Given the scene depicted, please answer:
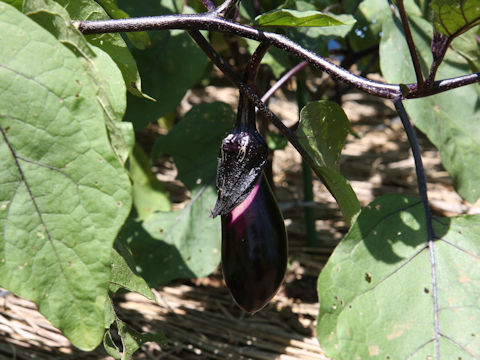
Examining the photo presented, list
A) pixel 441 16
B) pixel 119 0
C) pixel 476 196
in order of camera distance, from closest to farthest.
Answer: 1. pixel 441 16
2. pixel 476 196
3. pixel 119 0

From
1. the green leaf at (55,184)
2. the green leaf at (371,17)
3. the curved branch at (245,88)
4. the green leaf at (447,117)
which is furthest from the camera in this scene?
the green leaf at (371,17)

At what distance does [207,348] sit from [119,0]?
410mm

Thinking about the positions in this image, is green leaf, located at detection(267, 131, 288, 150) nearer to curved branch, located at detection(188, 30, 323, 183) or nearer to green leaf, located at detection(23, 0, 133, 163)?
curved branch, located at detection(188, 30, 323, 183)

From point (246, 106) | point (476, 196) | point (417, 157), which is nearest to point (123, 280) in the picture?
point (246, 106)

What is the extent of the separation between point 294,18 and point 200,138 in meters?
0.35

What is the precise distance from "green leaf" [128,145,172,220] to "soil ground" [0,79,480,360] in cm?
11

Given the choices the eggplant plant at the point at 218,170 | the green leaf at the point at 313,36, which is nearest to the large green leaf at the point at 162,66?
the eggplant plant at the point at 218,170

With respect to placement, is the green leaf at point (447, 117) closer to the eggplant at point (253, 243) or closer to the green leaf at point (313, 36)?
the green leaf at point (313, 36)

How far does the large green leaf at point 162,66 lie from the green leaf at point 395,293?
0.29m

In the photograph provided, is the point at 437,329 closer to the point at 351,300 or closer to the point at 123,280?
the point at 351,300

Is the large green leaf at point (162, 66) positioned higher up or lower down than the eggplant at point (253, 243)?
higher up

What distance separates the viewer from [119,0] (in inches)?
27.3

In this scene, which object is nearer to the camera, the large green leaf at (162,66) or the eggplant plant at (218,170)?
the eggplant plant at (218,170)

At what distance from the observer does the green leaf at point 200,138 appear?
702 millimetres
